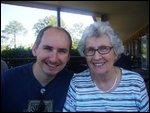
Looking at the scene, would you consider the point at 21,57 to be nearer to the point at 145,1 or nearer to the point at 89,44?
the point at 89,44

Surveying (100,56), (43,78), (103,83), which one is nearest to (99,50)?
(100,56)

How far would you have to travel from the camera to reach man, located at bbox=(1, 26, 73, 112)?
3.96 feet

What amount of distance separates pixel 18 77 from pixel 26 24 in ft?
3.58

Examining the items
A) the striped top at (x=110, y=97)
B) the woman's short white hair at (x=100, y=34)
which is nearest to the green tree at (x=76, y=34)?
the woman's short white hair at (x=100, y=34)

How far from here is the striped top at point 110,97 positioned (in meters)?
1.28

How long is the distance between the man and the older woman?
0.09 metres

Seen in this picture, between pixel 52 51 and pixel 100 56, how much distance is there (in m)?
0.25

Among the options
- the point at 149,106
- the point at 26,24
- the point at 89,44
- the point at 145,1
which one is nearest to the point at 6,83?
the point at 89,44

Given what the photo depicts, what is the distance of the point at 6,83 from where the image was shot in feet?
4.19

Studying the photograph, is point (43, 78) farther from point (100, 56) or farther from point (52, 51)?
point (100, 56)

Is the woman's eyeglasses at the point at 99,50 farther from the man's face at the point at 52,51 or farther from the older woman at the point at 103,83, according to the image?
the man's face at the point at 52,51


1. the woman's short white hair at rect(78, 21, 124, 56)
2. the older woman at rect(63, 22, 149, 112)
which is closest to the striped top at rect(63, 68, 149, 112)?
the older woman at rect(63, 22, 149, 112)

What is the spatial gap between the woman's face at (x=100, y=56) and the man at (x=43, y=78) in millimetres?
117

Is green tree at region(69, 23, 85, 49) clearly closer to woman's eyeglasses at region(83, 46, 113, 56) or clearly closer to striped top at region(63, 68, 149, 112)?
woman's eyeglasses at region(83, 46, 113, 56)
